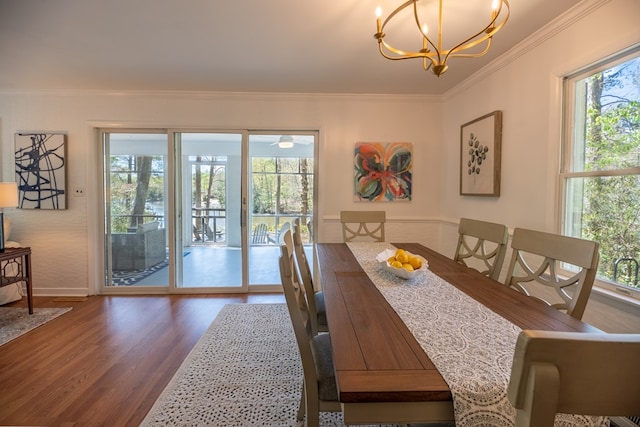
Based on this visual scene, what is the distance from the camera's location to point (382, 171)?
362 cm

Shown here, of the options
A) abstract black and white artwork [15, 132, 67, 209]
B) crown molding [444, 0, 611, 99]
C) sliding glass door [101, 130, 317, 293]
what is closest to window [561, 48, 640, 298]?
crown molding [444, 0, 611, 99]

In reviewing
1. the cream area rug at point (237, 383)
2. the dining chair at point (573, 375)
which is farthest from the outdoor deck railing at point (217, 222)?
the dining chair at point (573, 375)

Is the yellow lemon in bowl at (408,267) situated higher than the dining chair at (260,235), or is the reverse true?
the yellow lemon in bowl at (408,267)

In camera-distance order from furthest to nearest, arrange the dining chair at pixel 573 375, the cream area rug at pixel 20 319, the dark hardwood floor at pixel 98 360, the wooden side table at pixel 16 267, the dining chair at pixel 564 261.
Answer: the wooden side table at pixel 16 267
the cream area rug at pixel 20 319
the dark hardwood floor at pixel 98 360
the dining chair at pixel 564 261
the dining chair at pixel 573 375

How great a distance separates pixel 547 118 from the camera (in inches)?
82.1

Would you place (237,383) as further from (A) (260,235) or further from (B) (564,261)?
(A) (260,235)

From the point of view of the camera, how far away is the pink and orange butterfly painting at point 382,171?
359 centimetres

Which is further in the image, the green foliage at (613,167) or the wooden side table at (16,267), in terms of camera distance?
the wooden side table at (16,267)

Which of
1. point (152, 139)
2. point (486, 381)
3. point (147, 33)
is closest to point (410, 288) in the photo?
point (486, 381)

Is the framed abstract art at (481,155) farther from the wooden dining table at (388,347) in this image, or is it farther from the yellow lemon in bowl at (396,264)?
the yellow lemon in bowl at (396,264)

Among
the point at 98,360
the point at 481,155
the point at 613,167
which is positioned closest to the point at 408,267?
the point at 613,167

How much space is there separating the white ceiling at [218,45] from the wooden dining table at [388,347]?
5.51ft

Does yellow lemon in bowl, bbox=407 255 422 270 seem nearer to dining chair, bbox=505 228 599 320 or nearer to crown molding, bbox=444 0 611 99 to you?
dining chair, bbox=505 228 599 320

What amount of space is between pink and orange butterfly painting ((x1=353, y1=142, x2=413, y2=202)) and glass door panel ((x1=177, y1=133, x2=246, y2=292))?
1453 millimetres
